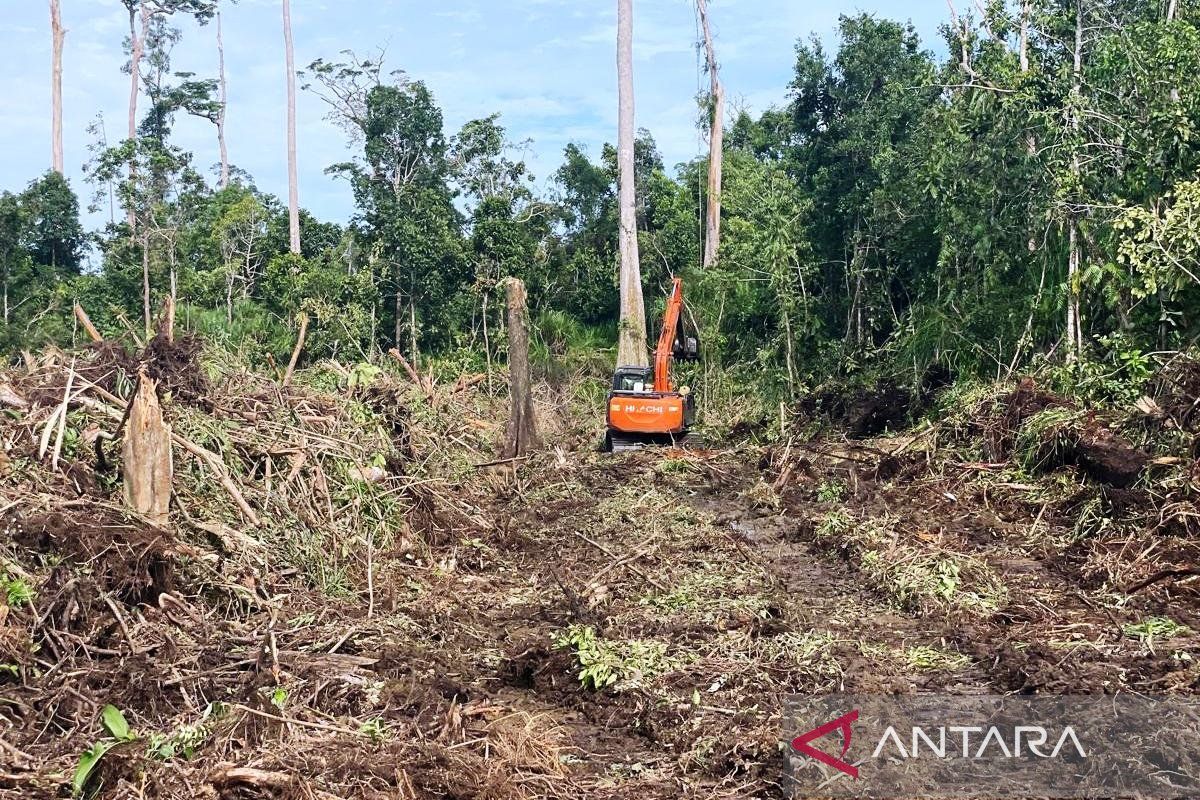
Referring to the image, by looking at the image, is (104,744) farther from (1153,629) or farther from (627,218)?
(627,218)

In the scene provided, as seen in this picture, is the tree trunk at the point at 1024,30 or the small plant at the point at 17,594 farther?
the tree trunk at the point at 1024,30

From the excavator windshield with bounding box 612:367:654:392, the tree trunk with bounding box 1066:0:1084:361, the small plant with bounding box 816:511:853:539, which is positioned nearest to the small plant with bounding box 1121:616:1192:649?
the small plant with bounding box 816:511:853:539

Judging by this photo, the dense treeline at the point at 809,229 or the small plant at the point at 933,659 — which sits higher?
the dense treeline at the point at 809,229

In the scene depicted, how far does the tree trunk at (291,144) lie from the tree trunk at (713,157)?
39.1 feet

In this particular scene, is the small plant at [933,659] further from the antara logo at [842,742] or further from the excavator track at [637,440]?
the excavator track at [637,440]

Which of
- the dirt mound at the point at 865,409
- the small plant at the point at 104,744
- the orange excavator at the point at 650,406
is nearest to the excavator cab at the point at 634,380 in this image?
the orange excavator at the point at 650,406

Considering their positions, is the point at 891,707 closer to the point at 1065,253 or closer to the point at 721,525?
the point at 721,525

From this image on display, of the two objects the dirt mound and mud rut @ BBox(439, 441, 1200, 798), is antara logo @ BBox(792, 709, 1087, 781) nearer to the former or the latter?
mud rut @ BBox(439, 441, 1200, 798)

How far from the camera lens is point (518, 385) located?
15.2 meters

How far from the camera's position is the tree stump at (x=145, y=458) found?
21.9ft

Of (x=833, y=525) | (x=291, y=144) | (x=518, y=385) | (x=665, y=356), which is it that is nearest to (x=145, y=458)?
(x=833, y=525)

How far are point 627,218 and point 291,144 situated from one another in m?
17.3

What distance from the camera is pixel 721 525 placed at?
35.8 feet

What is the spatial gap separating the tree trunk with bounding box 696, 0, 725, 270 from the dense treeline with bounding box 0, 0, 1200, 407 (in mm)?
697
